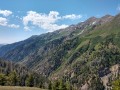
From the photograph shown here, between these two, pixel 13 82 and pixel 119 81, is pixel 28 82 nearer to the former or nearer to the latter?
pixel 13 82

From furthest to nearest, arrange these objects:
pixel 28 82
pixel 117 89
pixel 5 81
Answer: pixel 5 81 < pixel 28 82 < pixel 117 89

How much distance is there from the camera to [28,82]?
169 m

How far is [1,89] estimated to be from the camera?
92.7 m

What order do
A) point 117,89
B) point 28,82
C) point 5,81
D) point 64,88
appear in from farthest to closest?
point 5,81
point 28,82
point 64,88
point 117,89

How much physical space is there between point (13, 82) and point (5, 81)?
11.9 metres

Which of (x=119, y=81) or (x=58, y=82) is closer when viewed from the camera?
(x=119, y=81)

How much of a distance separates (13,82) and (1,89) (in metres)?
79.3

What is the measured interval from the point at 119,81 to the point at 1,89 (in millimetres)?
39874

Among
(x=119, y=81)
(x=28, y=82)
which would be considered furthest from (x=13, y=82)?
(x=119, y=81)

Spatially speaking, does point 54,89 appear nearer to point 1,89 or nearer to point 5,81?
point 5,81

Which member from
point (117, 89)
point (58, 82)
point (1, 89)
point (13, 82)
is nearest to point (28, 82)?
point (13, 82)

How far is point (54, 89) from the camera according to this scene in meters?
154

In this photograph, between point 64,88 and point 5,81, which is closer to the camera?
point 64,88

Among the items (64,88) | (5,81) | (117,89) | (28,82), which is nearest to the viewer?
(117,89)
